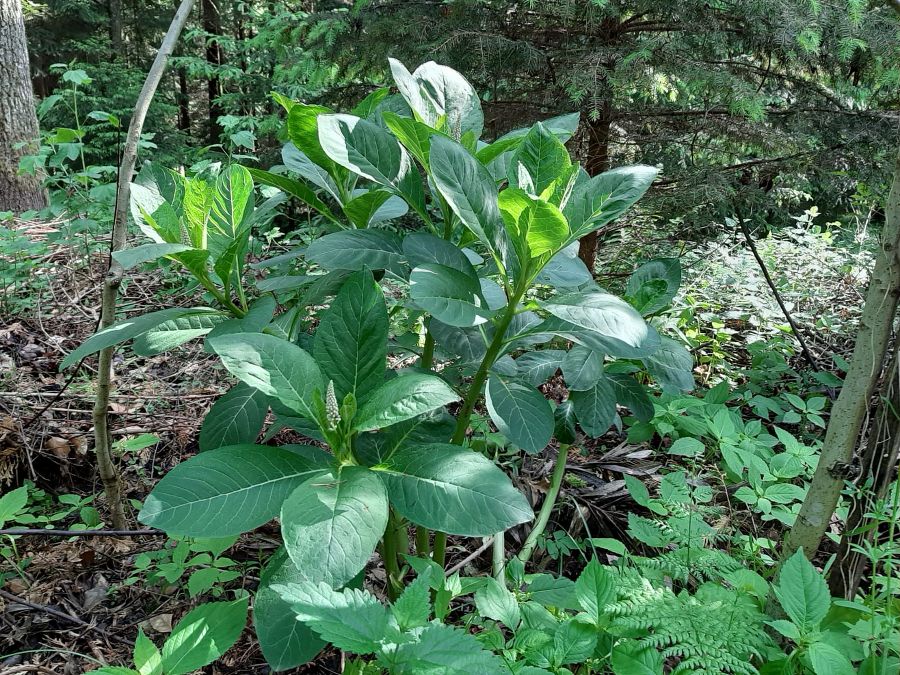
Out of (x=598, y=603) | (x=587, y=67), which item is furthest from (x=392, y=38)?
(x=598, y=603)

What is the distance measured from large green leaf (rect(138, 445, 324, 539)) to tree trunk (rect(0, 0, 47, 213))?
6992 millimetres

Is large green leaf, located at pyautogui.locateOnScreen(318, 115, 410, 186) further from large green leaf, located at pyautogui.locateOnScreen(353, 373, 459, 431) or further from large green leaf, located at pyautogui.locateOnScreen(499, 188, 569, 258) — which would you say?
large green leaf, located at pyautogui.locateOnScreen(353, 373, 459, 431)

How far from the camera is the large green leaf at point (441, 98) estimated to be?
129 centimetres

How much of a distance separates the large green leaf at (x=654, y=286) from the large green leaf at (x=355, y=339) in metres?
0.82

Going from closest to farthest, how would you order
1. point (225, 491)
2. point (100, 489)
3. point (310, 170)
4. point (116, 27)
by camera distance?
point (225, 491), point (310, 170), point (100, 489), point (116, 27)

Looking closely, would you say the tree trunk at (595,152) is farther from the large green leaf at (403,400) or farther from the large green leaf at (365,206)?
the large green leaf at (403,400)

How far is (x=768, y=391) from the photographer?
291 centimetres

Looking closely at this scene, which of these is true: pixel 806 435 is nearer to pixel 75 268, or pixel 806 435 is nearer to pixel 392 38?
pixel 392 38

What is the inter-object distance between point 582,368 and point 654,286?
328 millimetres

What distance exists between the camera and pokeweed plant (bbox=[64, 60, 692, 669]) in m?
1.00

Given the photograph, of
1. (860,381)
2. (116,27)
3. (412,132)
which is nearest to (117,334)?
(412,132)

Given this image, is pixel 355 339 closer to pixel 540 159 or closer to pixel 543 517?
pixel 540 159

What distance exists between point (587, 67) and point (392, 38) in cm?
134

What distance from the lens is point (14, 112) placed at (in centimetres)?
646
